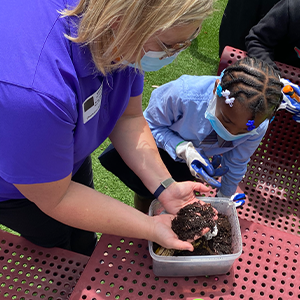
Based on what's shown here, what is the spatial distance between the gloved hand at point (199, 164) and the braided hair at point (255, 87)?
0.41 metres

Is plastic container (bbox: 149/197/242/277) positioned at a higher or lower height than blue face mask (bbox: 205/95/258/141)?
lower

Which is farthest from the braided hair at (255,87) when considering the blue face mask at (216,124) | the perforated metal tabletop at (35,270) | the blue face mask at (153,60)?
Result: the perforated metal tabletop at (35,270)

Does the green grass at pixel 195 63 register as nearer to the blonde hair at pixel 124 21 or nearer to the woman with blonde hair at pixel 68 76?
the woman with blonde hair at pixel 68 76

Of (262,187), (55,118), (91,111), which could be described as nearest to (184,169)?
(262,187)

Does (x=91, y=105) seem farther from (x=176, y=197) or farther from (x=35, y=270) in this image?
(x=35, y=270)

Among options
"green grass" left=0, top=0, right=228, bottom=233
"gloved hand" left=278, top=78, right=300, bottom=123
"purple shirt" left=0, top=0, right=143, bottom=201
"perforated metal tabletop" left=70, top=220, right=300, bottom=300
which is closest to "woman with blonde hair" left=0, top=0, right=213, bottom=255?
"purple shirt" left=0, top=0, right=143, bottom=201

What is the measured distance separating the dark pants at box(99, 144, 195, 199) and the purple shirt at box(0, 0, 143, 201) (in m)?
0.95

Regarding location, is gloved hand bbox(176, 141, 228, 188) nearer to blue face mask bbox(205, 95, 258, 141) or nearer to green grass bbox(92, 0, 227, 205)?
blue face mask bbox(205, 95, 258, 141)

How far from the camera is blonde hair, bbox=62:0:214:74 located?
0.82 metres

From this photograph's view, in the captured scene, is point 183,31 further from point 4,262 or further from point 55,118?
point 4,262

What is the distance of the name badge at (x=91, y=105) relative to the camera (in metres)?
1.05

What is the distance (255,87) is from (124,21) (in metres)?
0.97

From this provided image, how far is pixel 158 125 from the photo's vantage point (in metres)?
2.02

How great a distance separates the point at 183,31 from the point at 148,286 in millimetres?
1084
